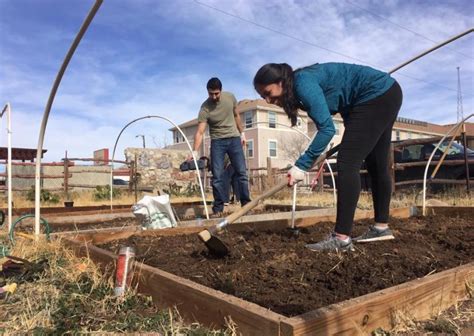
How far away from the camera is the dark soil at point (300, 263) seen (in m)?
1.87

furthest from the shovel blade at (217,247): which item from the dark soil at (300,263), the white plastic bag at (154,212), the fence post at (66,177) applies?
the fence post at (66,177)

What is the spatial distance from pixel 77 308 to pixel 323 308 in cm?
120

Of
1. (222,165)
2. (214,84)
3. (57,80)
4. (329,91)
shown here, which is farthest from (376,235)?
(214,84)

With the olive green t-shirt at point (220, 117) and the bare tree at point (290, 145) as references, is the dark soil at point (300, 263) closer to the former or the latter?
the olive green t-shirt at point (220, 117)

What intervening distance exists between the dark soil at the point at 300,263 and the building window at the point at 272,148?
103 ft

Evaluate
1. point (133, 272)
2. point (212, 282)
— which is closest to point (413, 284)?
point (212, 282)

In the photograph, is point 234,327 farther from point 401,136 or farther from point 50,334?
point 401,136

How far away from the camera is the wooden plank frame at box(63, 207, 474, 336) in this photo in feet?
4.48

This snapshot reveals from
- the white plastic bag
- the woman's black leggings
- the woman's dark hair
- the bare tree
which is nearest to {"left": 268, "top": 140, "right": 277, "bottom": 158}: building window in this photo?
the bare tree

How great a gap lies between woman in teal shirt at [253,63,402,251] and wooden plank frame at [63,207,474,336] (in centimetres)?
81

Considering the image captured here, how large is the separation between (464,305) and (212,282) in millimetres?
1191

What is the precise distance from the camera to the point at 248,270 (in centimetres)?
223

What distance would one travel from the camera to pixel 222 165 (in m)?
5.37

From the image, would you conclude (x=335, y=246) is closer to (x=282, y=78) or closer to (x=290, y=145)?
(x=282, y=78)
